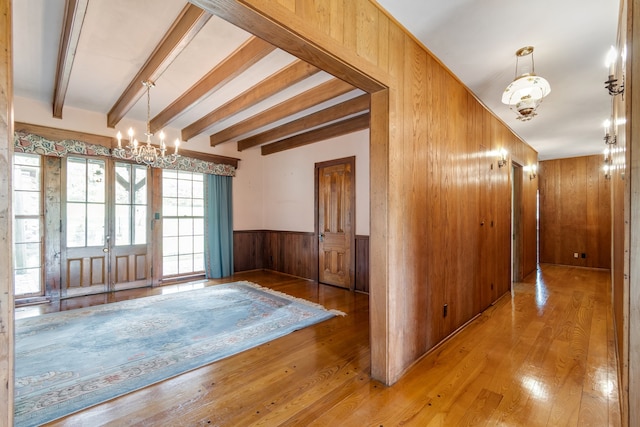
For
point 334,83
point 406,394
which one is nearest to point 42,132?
point 334,83

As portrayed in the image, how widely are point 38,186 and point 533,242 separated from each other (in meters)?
9.37

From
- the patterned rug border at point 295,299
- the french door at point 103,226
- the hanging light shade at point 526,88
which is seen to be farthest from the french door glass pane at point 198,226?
the hanging light shade at point 526,88

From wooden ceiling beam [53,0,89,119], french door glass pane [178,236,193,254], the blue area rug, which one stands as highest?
wooden ceiling beam [53,0,89,119]

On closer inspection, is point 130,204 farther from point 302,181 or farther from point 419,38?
point 419,38

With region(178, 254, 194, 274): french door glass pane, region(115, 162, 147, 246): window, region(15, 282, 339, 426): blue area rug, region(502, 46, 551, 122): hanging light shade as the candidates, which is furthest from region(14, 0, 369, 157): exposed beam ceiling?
region(15, 282, 339, 426): blue area rug

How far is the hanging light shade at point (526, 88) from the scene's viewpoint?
252 cm

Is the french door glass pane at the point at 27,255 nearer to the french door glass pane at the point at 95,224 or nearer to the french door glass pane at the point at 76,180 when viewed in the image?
the french door glass pane at the point at 95,224

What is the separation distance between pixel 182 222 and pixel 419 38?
5107mm

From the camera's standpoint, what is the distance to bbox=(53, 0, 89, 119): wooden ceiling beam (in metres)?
2.11

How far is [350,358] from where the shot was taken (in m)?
2.56

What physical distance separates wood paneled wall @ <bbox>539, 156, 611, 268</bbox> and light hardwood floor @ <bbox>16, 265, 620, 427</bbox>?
4.60 meters

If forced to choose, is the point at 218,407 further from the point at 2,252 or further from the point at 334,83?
the point at 334,83

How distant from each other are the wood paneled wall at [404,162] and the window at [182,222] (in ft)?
15.1

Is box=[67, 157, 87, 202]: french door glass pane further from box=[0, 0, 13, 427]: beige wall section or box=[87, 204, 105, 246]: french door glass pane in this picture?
box=[0, 0, 13, 427]: beige wall section
